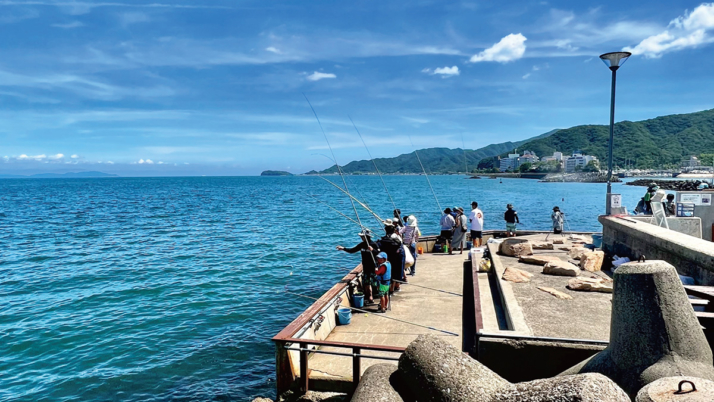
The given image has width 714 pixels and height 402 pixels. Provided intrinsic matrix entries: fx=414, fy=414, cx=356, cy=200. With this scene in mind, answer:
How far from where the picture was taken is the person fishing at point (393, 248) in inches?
379

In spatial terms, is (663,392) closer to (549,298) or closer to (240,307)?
(549,298)

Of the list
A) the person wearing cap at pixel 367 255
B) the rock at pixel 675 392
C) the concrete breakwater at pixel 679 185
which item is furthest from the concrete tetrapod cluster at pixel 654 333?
the concrete breakwater at pixel 679 185

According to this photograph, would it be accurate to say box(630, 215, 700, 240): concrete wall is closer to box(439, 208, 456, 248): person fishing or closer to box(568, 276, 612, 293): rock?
box(568, 276, 612, 293): rock

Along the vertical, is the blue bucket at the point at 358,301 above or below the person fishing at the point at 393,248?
below

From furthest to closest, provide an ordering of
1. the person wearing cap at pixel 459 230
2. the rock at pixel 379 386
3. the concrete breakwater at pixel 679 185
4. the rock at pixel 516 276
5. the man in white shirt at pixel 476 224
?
the concrete breakwater at pixel 679 185
the man in white shirt at pixel 476 224
the person wearing cap at pixel 459 230
the rock at pixel 516 276
the rock at pixel 379 386

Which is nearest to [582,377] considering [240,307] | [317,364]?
[317,364]

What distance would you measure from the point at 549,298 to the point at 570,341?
99.3 inches

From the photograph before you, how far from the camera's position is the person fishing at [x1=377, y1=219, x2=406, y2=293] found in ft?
31.6

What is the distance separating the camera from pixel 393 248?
972 cm

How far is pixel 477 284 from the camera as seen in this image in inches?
359

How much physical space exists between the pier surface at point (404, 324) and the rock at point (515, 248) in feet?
4.84

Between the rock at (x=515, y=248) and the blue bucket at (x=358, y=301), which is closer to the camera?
the blue bucket at (x=358, y=301)

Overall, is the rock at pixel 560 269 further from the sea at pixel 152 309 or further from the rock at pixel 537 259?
the sea at pixel 152 309

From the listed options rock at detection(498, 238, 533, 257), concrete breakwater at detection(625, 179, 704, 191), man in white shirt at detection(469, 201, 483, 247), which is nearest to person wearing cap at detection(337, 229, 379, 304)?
rock at detection(498, 238, 533, 257)
